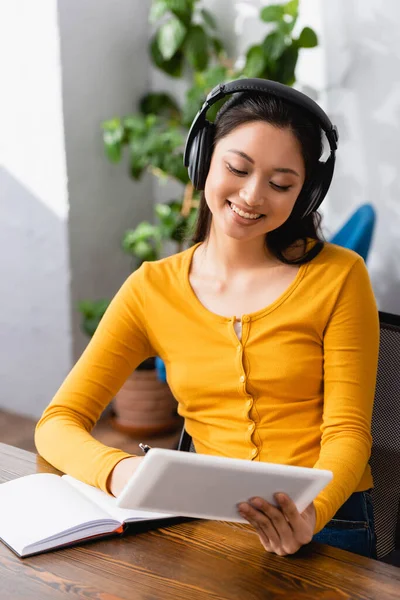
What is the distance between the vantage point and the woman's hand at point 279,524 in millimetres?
975

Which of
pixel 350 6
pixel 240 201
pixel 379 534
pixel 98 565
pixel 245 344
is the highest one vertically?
pixel 350 6

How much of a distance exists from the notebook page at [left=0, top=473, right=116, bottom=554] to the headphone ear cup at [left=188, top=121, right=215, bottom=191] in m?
0.55

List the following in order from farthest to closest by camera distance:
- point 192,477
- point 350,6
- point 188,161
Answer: point 350,6
point 188,161
point 192,477

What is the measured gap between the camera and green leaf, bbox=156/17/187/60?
2.78 meters

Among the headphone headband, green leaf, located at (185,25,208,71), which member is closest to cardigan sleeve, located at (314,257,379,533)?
the headphone headband

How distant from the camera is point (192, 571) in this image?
3.23 feet

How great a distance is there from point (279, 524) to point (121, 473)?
27 centimetres

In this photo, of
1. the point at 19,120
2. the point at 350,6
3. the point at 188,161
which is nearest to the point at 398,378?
the point at 188,161

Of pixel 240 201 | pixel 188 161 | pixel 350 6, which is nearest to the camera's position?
pixel 240 201

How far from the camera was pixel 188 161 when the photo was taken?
4.53 ft

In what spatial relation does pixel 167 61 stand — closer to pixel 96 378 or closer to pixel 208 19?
pixel 208 19

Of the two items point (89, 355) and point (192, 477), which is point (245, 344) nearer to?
point (89, 355)

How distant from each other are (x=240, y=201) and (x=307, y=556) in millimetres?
545

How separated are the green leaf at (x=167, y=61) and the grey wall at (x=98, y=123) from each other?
0.50 ft
